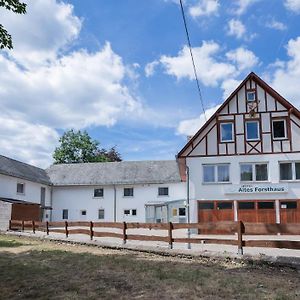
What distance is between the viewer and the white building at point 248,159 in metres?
26.0

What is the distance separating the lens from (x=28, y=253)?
13.7 metres

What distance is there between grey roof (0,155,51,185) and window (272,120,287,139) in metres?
21.2

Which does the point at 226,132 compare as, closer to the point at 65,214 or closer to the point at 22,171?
the point at 22,171

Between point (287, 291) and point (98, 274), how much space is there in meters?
4.26

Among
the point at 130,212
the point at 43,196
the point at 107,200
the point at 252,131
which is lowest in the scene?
the point at 130,212

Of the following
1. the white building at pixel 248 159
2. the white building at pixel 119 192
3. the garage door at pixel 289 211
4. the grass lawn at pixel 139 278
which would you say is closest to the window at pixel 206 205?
the white building at pixel 248 159

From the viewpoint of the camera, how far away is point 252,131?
87.7ft

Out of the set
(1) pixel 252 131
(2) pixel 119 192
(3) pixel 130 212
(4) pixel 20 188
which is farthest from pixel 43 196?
(1) pixel 252 131

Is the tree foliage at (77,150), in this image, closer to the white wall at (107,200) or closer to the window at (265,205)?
the white wall at (107,200)

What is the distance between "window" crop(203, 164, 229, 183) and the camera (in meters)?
26.9

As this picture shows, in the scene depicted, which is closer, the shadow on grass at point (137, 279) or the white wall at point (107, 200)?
the shadow on grass at point (137, 279)

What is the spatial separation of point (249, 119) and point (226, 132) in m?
1.66

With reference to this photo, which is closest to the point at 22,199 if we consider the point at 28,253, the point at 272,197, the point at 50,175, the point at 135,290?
the point at 50,175

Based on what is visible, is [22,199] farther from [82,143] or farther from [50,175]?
[82,143]
